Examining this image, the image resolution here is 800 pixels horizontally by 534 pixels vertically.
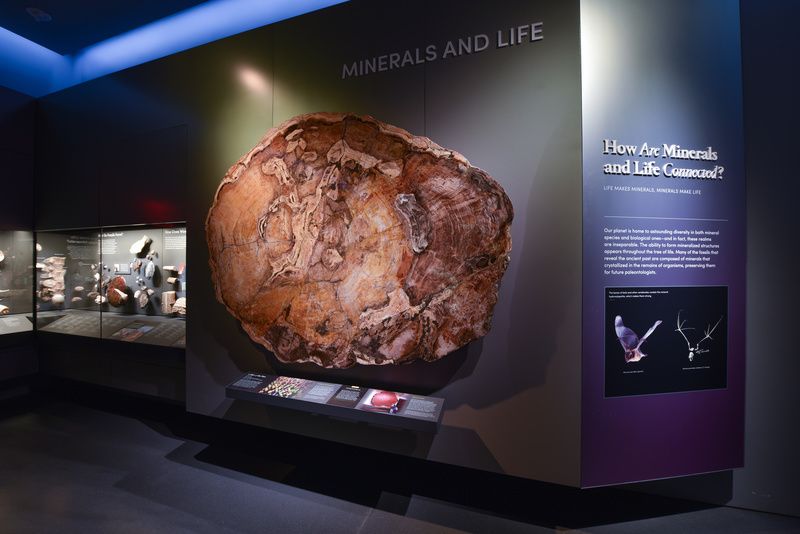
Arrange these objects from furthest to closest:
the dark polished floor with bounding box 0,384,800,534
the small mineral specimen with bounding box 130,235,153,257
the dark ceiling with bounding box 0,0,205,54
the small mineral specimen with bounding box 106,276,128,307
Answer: the small mineral specimen with bounding box 106,276,128,307 → the small mineral specimen with bounding box 130,235,153,257 → the dark ceiling with bounding box 0,0,205,54 → the dark polished floor with bounding box 0,384,800,534

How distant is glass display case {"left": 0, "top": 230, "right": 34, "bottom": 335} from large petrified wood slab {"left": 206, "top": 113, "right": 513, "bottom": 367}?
3.27 m

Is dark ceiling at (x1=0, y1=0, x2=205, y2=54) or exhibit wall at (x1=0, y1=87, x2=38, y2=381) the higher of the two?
dark ceiling at (x1=0, y1=0, x2=205, y2=54)

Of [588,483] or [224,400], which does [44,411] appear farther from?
[588,483]

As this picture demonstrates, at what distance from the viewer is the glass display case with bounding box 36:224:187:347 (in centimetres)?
347

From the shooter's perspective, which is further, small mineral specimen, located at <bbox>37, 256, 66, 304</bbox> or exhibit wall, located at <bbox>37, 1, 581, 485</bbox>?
small mineral specimen, located at <bbox>37, 256, 66, 304</bbox>

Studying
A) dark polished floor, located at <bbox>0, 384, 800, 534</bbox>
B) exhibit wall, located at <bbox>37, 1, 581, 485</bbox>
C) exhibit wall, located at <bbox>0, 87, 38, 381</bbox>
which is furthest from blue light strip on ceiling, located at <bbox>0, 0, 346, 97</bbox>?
dark polished floor, located at <bbox>0, 384, 800, 534</bbox>

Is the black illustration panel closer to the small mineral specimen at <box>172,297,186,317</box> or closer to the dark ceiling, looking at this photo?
the small mineral specimen at <box>172,297,186,317</box>

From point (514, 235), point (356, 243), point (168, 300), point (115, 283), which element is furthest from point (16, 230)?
point (514, 235)

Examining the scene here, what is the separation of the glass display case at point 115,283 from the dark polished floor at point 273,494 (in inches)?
39.2

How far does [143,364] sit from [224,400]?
142cm

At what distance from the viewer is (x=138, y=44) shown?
3.90 m

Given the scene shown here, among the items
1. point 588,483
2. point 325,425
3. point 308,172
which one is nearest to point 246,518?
point 325,425

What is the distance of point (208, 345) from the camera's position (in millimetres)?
2879

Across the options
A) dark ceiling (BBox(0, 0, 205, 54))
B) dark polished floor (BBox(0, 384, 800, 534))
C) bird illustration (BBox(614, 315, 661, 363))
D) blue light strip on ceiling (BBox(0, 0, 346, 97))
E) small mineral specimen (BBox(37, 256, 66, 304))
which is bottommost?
dark polished floor (BBox(0, 384, 800, 534))
